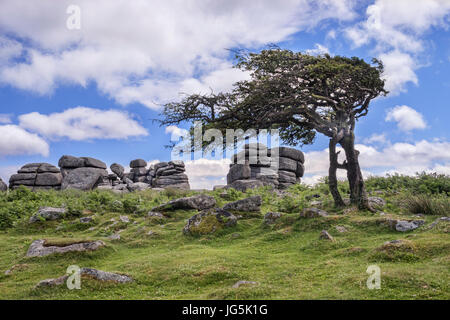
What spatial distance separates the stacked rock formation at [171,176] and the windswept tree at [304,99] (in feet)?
94.6

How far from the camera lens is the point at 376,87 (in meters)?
19.2

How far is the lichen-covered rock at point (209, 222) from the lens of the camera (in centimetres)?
1550

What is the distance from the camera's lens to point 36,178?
4256 cm

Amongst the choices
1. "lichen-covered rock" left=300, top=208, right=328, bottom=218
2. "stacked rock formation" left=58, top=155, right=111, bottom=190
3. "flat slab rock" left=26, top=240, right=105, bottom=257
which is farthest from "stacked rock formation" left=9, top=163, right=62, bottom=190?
"lichen-covered rock" left=300, top=208, right=328, bottom=218

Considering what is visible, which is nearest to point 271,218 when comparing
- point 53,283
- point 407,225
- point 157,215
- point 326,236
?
point 326,236

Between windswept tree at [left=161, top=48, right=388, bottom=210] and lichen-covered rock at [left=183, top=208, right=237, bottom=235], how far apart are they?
5.23 metres

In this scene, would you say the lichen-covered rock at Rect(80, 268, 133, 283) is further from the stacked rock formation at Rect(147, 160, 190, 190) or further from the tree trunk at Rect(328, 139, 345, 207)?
the stacked rock formation at Rect(147, 160, 190, 190)

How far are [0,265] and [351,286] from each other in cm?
1210

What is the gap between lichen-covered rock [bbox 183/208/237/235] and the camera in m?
15.5

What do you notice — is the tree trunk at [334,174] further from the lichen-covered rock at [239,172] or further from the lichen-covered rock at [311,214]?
the lichen-covered rock at [239,172]

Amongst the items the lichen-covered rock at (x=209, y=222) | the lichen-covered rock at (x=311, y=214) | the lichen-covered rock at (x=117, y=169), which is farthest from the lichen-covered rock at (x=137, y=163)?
the lichen-covered rock at (x=311, y=214)

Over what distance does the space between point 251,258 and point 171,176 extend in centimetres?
3766
